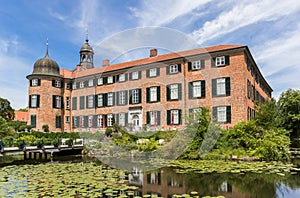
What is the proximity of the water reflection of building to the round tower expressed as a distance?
2082 centimetres

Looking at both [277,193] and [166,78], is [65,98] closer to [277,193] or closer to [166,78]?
[166,78]

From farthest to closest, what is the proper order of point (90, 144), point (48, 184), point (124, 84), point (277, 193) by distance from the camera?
1. point (124, 84)
2. point (90, 144)
3. point (48, 184)
4. point (277, 193)

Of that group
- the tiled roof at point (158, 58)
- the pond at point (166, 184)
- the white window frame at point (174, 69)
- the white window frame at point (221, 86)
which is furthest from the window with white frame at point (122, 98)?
the pond at point (166, 184)

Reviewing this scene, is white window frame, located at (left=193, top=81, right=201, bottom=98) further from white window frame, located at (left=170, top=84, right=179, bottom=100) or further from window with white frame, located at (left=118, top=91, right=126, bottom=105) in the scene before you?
window with white frame, located at (left=118, top=91, right=126, bottom=105)

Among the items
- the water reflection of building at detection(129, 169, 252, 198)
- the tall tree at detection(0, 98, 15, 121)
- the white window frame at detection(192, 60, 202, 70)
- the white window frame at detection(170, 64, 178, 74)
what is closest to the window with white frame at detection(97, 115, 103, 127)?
the white window frame at detection(170, 64, 178, 74)

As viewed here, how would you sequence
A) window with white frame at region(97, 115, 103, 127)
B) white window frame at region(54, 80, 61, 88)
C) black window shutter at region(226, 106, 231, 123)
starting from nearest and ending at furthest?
1. black window shutter at region(226, 106, 231, 123)
2. window with white frame at region(97, 115, 103, 127)
3. white window frame at region(54, 80, 61, 88)

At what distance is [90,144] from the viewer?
20.7m

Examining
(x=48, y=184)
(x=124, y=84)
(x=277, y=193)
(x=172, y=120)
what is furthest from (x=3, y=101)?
(x=277, y=193)

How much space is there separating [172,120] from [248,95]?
21.3 ft

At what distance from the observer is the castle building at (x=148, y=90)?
20.3 meters

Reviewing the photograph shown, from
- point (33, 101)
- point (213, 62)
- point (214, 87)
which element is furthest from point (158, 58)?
point (33, 101)

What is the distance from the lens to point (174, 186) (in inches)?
336

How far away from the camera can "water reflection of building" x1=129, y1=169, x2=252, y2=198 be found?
7607 mm

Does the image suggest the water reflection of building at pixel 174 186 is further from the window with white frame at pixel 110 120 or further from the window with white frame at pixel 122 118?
the window with white frame at pixel 110 120
